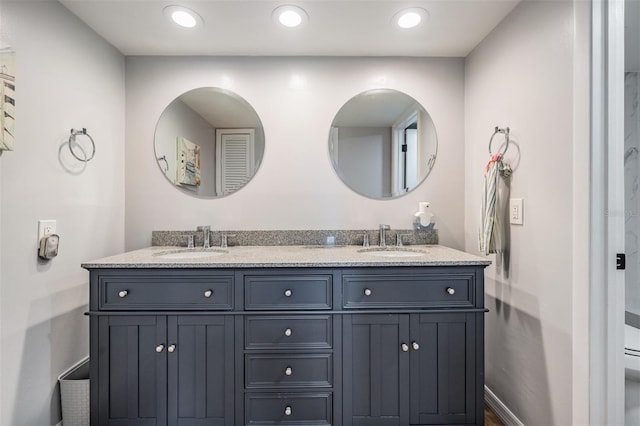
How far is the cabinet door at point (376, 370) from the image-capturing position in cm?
145

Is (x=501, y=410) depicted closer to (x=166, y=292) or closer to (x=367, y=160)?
(x=367, y=160)

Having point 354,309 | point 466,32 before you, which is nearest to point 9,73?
point 354,309

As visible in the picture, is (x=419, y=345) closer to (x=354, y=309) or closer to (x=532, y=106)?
(x=354, y=309)

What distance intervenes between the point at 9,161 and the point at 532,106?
2296 mm

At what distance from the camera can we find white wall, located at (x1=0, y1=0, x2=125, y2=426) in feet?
4.38

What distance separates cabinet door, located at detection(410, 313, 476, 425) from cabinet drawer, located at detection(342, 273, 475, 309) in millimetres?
68

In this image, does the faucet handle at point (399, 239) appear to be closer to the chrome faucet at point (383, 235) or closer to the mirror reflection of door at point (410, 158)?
the chrome faucet at point (383, 235)

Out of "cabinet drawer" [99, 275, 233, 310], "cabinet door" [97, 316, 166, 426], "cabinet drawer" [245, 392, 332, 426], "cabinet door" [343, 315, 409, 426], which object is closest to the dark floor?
"cabinet door" [343, 315, 409, 426]

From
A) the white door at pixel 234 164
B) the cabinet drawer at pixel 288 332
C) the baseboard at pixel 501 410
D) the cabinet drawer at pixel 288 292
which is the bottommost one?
the baseboard at pixel 501 410

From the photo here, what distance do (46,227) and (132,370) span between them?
777 millimetres

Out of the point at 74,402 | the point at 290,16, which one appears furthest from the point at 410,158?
the point at 74,402

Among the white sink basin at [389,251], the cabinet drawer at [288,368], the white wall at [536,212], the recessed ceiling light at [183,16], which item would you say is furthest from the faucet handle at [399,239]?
the recessed ceiling light at [183,16]

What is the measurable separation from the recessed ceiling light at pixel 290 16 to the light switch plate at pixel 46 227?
4.92ft

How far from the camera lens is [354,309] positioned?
146 centimetres
